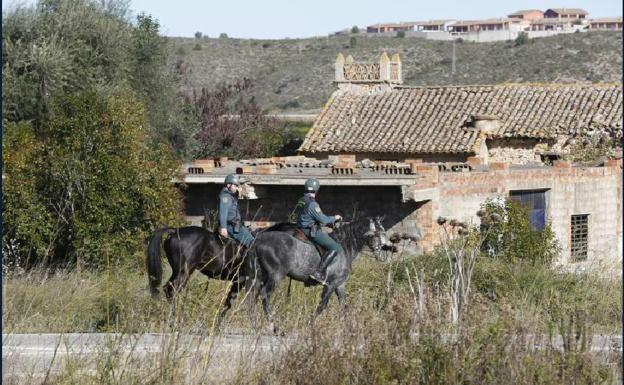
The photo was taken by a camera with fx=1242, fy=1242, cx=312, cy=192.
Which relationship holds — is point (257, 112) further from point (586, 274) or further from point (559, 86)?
point (586, 274)

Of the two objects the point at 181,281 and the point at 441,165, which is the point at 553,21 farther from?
the point at 181,281

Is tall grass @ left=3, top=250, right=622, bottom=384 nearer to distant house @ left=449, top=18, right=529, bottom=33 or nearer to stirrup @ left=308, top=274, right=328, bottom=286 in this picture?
stirrup @ left=308, top=274, right=328, bottom=286

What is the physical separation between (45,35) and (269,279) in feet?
68.0

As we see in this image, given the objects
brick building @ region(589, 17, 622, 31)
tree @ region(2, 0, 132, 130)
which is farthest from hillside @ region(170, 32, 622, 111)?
tree @ region(2, 0, 132, 130)

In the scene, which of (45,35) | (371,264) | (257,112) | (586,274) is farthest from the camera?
(257,112)

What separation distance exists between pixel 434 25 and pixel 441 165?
284 ft

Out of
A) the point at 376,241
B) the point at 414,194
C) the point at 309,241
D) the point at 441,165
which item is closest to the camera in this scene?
the point at 309,241

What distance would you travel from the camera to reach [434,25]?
113 m

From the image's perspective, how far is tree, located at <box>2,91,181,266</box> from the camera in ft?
75.9

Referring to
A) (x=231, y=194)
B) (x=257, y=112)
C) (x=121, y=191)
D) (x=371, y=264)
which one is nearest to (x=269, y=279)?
(x=231, y=194)

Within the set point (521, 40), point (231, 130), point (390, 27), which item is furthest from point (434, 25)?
point (231, 130)

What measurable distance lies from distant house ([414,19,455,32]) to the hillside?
36.4 ft

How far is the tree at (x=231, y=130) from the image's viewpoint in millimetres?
44031

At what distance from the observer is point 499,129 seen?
38.5m
